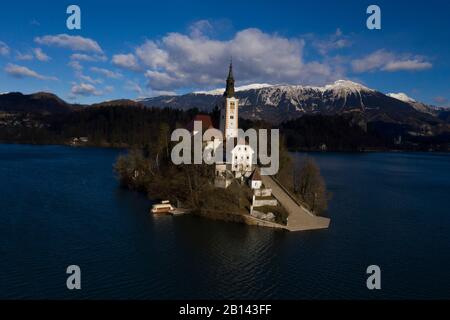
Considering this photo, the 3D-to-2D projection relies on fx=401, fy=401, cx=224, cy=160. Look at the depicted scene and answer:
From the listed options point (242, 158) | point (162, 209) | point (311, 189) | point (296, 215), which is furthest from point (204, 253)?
point (242, 158)

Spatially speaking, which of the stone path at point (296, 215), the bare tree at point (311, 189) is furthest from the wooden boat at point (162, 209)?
the bare tree at point (311, 189)

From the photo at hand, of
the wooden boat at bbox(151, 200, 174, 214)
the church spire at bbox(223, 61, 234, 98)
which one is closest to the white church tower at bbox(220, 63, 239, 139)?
the church spire at bbox(223, 61, 234, 98)

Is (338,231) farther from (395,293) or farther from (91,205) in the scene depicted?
(91,205)

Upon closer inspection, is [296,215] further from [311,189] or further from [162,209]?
[162,209]

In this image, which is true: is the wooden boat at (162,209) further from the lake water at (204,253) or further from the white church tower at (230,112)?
the white church tower at (230,112)

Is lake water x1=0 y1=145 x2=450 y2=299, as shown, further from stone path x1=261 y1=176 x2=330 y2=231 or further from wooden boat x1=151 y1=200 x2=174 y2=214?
stone path x1=261 y1=176 x2=330 y2=231
